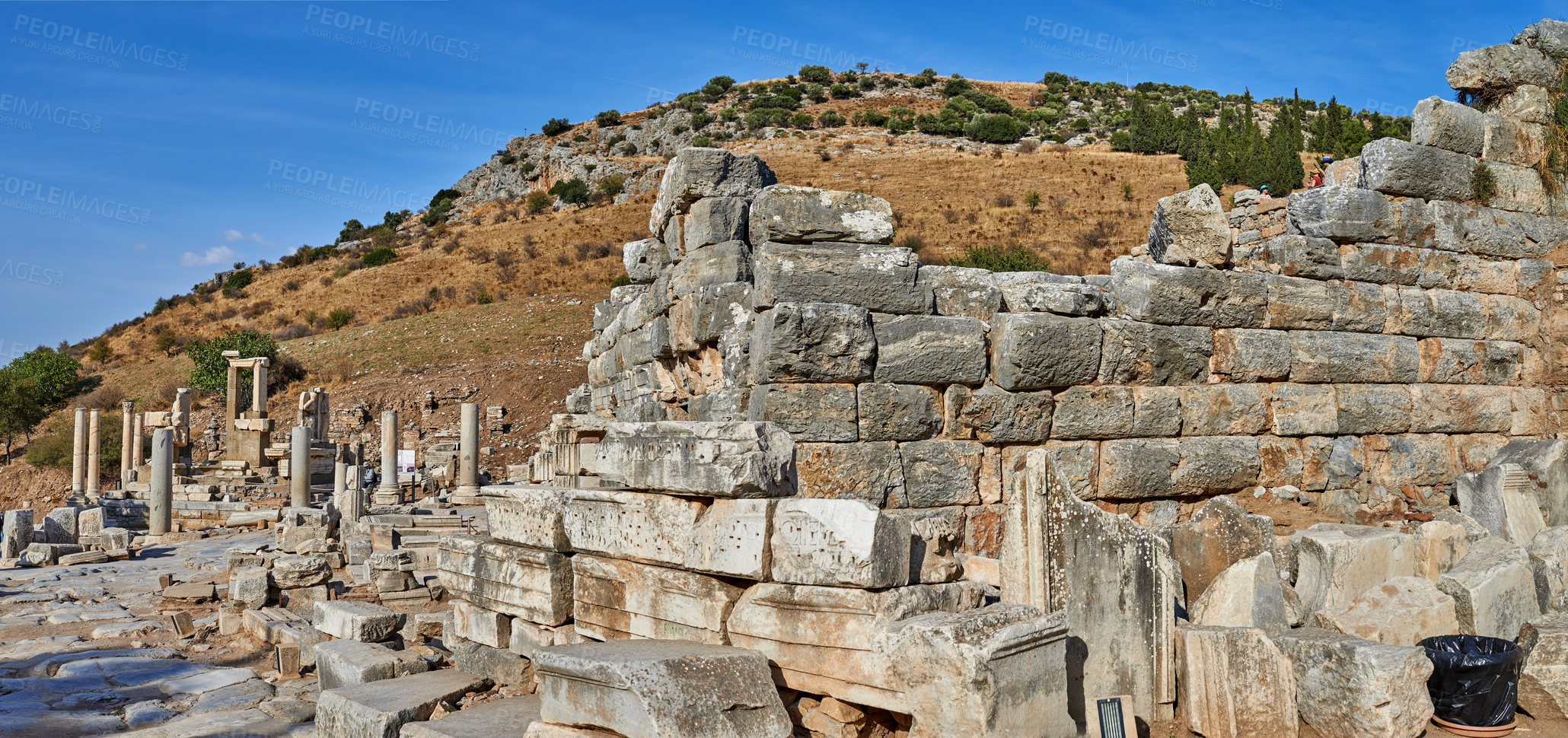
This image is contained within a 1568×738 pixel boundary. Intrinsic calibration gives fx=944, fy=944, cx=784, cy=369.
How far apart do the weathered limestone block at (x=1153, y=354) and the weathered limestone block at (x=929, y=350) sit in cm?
112

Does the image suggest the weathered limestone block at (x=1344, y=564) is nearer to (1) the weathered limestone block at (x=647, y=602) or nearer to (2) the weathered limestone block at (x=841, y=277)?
(2) the weathered limestone block at (x=841, y=277)

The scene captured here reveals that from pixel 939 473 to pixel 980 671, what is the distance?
2958mm

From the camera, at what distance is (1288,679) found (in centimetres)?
451

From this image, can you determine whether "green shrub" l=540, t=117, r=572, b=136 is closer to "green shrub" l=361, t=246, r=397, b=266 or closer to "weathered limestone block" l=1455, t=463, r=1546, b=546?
"green shrub" l=361, t=246, r=397, b=266

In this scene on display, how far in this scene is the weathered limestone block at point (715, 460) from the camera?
13.7 feet

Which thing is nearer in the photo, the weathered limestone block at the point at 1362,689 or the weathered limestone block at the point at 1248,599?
the weathered limestone block at the point at 1362,689

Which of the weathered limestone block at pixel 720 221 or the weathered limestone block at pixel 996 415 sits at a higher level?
the weathered limestone block at pixel 720 221

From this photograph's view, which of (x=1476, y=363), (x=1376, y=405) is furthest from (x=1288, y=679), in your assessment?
(x=1476, y=363)

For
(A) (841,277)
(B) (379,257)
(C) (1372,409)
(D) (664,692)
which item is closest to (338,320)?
(B) (379,257)

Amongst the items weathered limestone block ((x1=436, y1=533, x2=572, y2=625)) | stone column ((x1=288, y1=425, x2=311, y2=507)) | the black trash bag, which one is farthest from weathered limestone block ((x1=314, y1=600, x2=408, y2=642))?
stone column ((x1=288, y1=425, x2=311, y2=507))

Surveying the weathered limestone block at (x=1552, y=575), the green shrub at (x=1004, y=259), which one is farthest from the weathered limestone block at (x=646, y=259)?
the green shrub at (x=1004, y=259)

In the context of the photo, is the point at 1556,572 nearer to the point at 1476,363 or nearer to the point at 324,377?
the point at 1476,363

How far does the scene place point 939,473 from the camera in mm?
6426

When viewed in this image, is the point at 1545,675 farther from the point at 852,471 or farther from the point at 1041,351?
the point at 852,471
